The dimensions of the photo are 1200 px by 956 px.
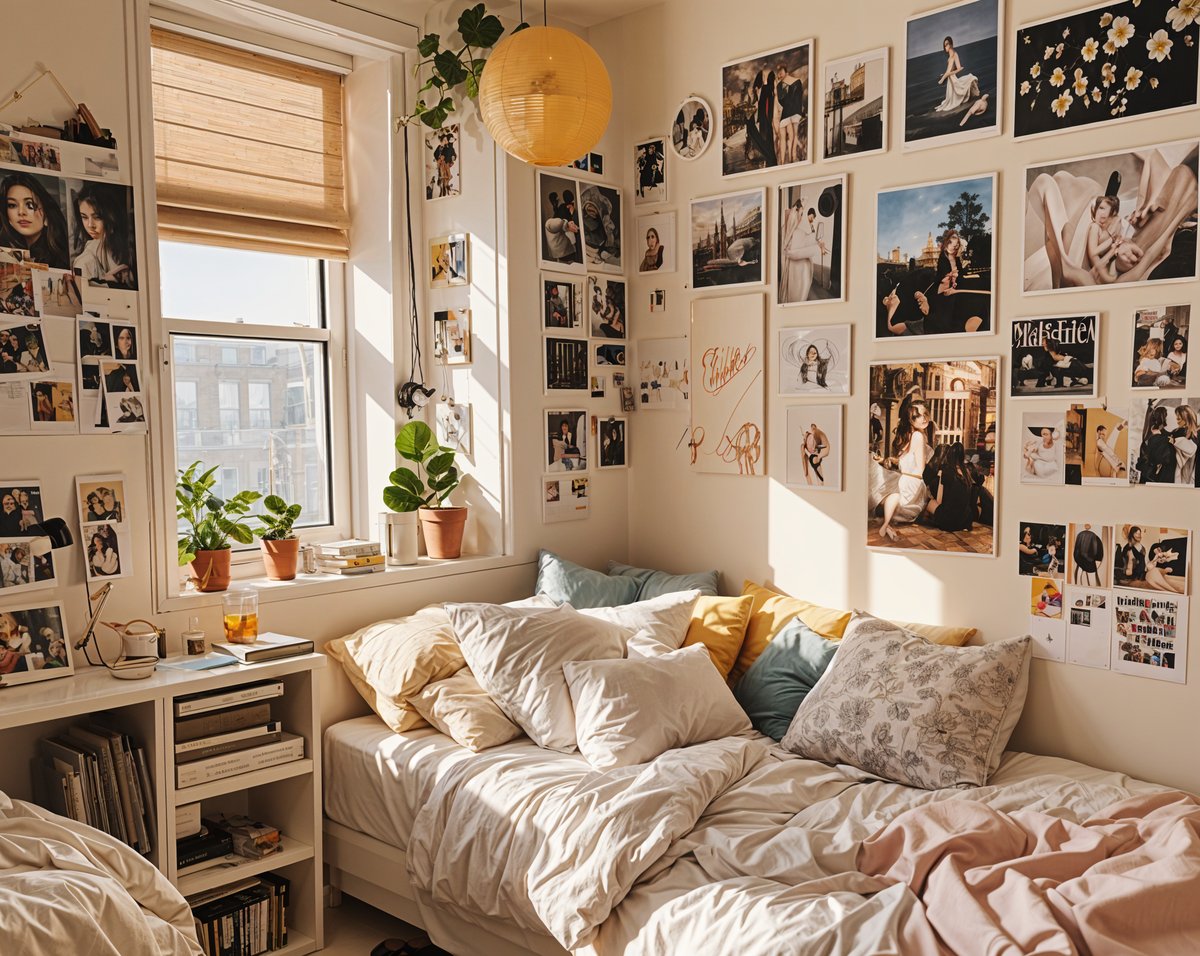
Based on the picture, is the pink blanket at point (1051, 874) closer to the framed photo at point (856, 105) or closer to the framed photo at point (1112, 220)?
the framed photo at point (1112, 220)

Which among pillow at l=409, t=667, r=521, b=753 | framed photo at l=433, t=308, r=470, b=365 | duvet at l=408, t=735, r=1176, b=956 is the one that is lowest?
duvet at l=408, t=735, r=1176, b=956

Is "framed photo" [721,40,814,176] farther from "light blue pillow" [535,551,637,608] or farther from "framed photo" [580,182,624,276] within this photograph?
"light blue pillow" [535,551,637,608]

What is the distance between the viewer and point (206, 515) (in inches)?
123

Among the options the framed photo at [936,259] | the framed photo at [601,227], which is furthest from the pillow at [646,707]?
the framed photo at [601,227]

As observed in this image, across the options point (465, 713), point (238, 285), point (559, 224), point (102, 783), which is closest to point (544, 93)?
point (559, 224)

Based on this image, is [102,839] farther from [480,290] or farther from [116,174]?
[480,290]

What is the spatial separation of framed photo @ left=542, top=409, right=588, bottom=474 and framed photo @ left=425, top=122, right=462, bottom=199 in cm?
81

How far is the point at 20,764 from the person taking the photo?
2.61 metres

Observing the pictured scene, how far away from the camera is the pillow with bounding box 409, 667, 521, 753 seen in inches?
111

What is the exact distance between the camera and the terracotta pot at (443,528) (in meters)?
3.48

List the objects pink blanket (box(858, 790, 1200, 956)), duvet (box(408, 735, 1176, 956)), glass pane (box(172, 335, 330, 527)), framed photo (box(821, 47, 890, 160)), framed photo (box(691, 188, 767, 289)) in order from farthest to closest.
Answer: framed photo (box(691, 188, 767, 289)) → glass pane (box(172, 335, 330, 527)) → framed photo (box(821, 47, 890, 160)) → duvet (box(408, 735, 1176, 956)) → pink blanket (box(858, 790, 1200, 956))

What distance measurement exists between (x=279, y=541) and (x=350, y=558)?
22 cm

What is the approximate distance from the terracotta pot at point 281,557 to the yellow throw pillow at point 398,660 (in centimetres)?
26

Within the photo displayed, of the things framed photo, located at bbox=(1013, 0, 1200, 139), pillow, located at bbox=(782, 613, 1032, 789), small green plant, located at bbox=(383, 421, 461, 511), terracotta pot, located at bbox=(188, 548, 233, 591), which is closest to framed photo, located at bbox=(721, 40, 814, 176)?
framed photo, located at bbox=(1013, 0, 1200, 139)
